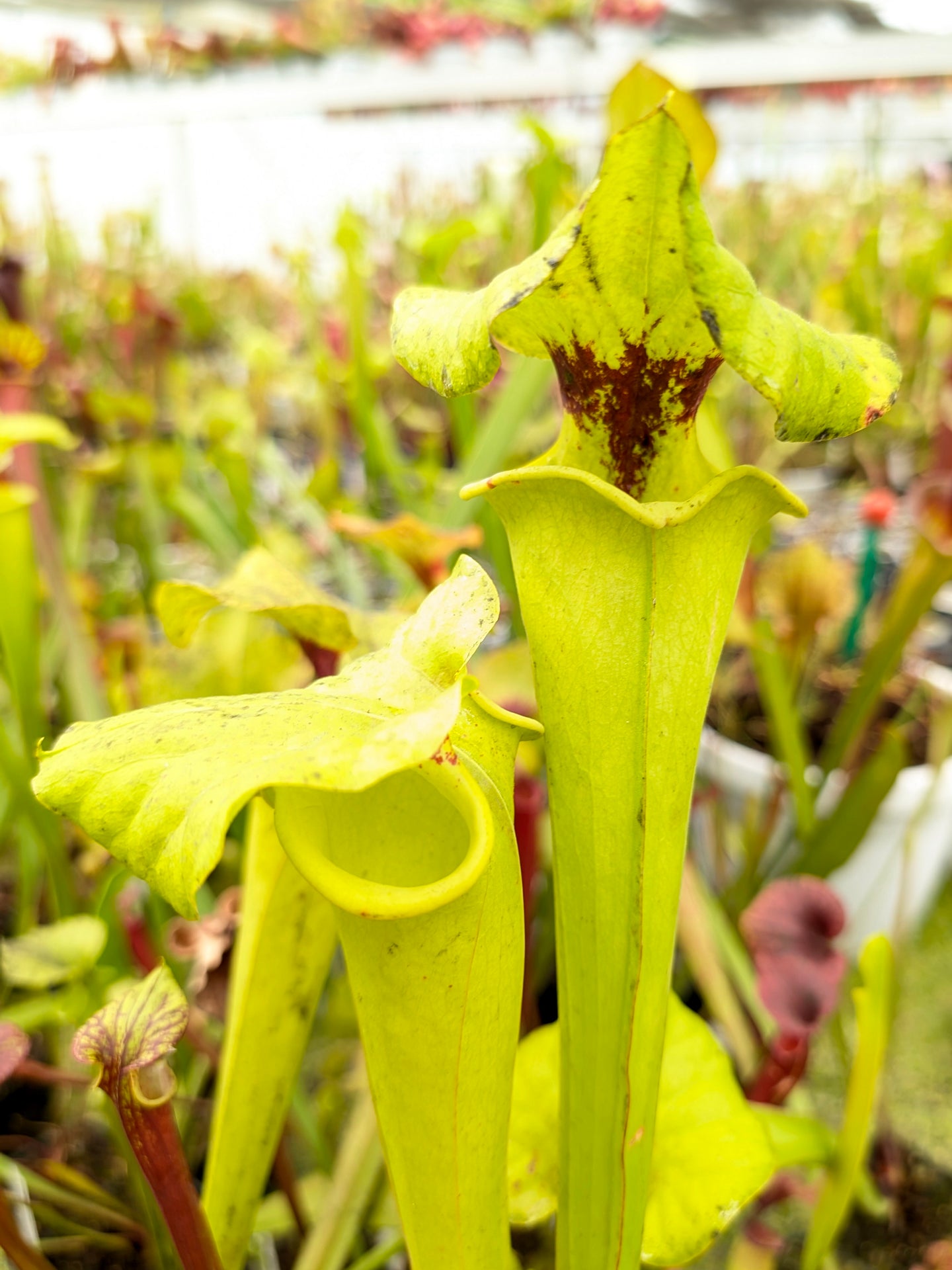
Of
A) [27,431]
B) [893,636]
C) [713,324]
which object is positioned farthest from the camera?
[893,636]

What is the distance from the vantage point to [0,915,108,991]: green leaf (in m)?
0.45

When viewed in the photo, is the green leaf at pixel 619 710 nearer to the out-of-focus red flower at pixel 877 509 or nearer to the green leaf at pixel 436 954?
the green leaf at pixel 436 954

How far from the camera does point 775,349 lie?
216mm

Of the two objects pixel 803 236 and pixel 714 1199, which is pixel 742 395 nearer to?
pixel 803 236

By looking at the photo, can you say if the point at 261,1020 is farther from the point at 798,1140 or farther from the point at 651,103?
the point at 651,103

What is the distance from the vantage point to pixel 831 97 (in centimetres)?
339

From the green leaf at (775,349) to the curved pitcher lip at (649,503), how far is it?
0.02 meters

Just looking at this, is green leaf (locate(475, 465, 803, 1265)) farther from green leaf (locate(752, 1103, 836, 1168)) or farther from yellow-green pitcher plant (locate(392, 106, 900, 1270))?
green leaf (locate(752, 1103, 836, 1168))

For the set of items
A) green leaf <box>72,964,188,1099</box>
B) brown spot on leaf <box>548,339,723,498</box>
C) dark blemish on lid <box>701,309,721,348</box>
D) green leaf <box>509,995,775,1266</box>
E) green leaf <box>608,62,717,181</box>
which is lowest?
green leaf <box>509,995,775,1266</box>

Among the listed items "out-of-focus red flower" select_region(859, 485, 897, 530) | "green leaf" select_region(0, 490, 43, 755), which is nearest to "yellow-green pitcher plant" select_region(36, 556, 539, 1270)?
"green leaf" select_region(0, 490, 43, 755)

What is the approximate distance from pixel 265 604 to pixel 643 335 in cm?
20

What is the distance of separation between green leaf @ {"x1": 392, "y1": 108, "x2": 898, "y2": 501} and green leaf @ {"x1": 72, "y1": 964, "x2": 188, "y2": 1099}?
0.69ft

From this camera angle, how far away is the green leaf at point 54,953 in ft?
1.48

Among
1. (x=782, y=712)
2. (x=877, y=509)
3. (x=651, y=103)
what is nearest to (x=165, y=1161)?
(x=651, y=103)
